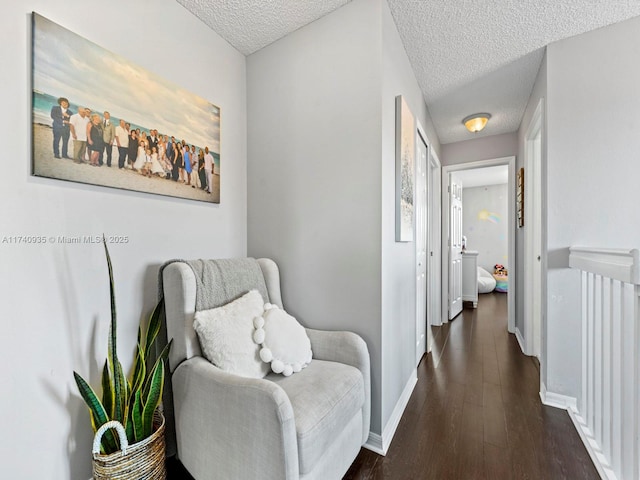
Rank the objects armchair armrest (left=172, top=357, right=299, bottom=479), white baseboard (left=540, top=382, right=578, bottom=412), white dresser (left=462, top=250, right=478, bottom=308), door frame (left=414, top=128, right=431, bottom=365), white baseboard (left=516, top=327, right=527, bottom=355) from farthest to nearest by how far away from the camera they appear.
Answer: white dresser (left=462, top=250, right=478, bottom=308) → white baseboard (left=516, top=327, right=527, bottom=355) → door frame (left=414, top=128, right=431, bottom=365) → white baseboard (left=540, top=382, right=578, bottom=412) → armchair armrest (left=172, top=357, right=299, bottom=479)

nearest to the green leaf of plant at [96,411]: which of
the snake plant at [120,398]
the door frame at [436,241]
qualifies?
the snake plant at [120,398]

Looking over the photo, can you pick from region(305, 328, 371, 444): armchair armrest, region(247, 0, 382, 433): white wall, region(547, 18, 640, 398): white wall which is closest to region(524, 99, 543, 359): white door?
region(547, 18, 640, 398): white wall

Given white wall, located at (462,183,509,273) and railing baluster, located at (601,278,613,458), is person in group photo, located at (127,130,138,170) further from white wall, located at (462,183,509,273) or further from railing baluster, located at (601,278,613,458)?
white wall, located at (462,183,509,273)

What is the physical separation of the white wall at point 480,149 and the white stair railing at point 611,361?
226 centimetres

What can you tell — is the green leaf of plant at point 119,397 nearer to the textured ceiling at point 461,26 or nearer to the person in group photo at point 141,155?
the person in group photo at point 141,155

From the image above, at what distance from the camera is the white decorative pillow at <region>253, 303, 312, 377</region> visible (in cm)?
141

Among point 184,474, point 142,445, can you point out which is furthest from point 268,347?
point 184,474

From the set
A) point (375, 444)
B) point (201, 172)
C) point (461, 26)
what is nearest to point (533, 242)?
point (461, 26)

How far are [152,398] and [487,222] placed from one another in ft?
24.1

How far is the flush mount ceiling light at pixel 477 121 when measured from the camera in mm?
3080

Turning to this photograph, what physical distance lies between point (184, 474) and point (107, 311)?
86cm

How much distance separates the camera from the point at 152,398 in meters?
1.25

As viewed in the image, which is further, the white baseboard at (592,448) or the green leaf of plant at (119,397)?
the white baseboard at (592,448)

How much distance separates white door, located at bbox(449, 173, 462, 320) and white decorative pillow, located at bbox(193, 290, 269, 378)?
11.0ft
